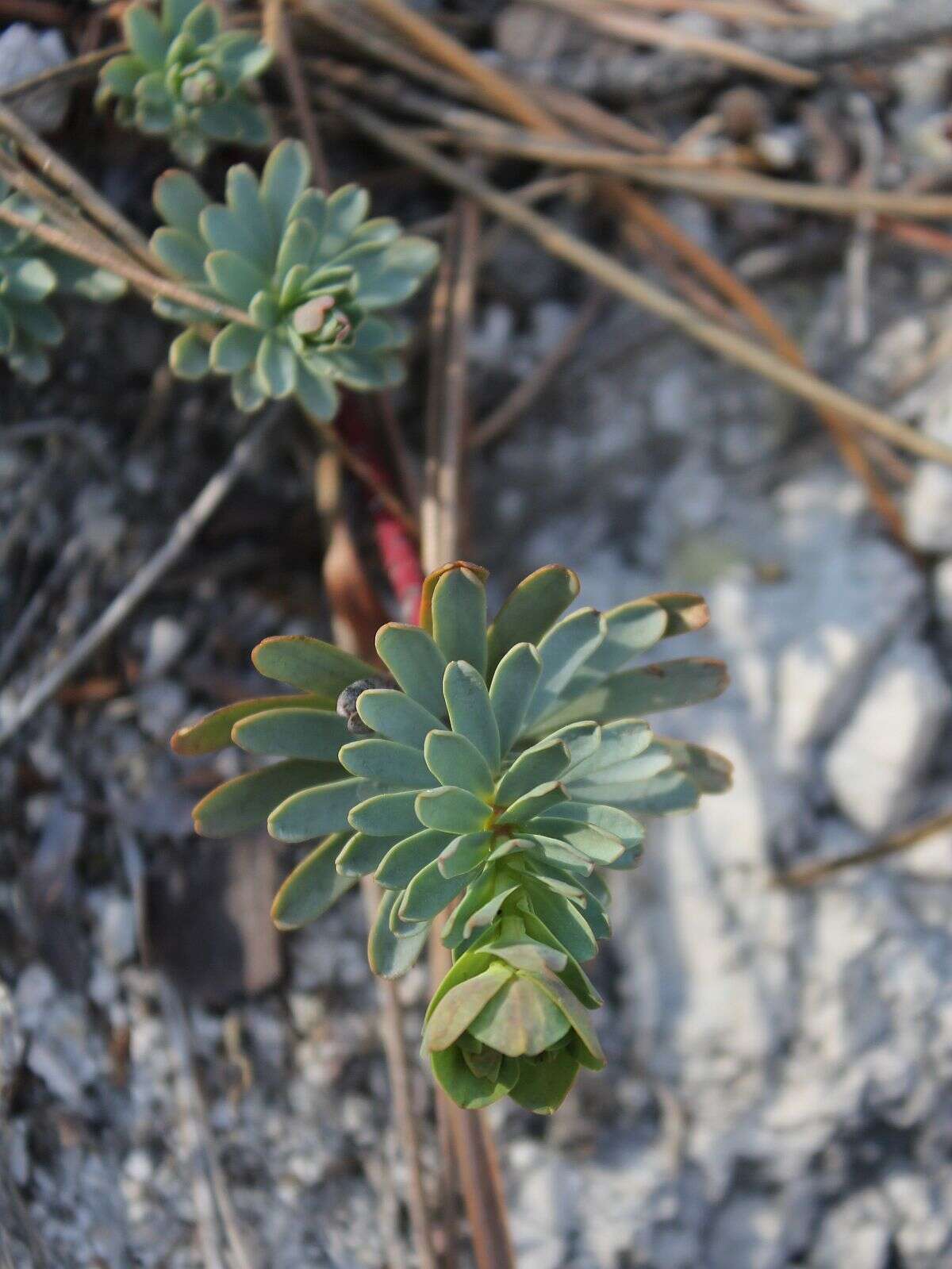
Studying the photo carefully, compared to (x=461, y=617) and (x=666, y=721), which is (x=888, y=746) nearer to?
(x=666, y=721)

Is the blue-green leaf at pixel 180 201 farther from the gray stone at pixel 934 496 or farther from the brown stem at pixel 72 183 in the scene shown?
the gray stone at pixel 934 496

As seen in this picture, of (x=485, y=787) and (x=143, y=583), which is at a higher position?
(x=143, y=583)

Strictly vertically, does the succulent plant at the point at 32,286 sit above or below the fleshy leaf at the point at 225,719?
above

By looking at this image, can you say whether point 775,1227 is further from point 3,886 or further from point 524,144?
point 524,144

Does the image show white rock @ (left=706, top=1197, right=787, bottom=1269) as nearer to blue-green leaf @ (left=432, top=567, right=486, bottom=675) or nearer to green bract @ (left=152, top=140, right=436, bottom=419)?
blue-green leaf @ (left=432, top=567, right=486, bottom=675)

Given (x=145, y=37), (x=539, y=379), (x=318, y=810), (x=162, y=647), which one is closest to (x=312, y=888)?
(x=318, y=810)

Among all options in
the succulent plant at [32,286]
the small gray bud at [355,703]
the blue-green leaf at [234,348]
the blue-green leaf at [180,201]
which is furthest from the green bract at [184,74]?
the small gray bud at [355,703]

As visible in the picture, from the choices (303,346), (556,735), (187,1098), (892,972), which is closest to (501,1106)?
(187,1098)

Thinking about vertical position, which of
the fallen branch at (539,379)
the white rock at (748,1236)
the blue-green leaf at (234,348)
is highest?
the blue-green leaf at (234,348)
